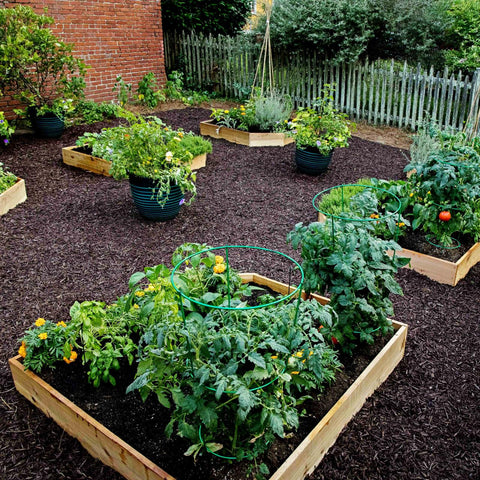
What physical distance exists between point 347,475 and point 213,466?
746 millimetres

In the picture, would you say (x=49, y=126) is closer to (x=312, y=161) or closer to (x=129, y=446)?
(x=312, y=161)

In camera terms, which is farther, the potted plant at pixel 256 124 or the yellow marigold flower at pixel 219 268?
→ the potted plant at pixel 256 124

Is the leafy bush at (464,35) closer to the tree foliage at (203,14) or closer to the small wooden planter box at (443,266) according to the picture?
the tree foliage at (203,14)

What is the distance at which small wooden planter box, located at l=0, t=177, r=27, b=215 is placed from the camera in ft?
18.6

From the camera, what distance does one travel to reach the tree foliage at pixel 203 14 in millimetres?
13180

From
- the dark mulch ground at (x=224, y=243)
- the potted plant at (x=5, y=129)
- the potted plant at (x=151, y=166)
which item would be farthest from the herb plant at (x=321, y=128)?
the potted plant at (x=5, y=129)

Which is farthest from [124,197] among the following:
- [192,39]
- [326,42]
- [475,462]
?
[192,39]

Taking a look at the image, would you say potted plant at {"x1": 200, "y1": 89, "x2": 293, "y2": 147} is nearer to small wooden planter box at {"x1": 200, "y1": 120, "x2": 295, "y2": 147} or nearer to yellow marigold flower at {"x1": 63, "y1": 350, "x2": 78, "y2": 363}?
small wooden planter box at {"x1": 200, "y1": 120, "x2": 295, "y2": 147}

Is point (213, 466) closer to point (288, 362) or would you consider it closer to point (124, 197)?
point (288, 362)

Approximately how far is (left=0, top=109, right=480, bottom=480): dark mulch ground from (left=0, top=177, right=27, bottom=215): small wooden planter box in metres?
0.11

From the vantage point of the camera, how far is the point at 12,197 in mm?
5840

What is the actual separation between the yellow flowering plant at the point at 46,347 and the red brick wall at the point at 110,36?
23.1 feet

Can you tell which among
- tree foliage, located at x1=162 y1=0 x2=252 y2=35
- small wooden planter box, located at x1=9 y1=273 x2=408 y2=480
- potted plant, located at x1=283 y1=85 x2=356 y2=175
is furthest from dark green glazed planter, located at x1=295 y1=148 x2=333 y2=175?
tree foliage, located at x1=162 y1=0 x2=252 y2=35

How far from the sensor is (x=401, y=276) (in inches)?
182
